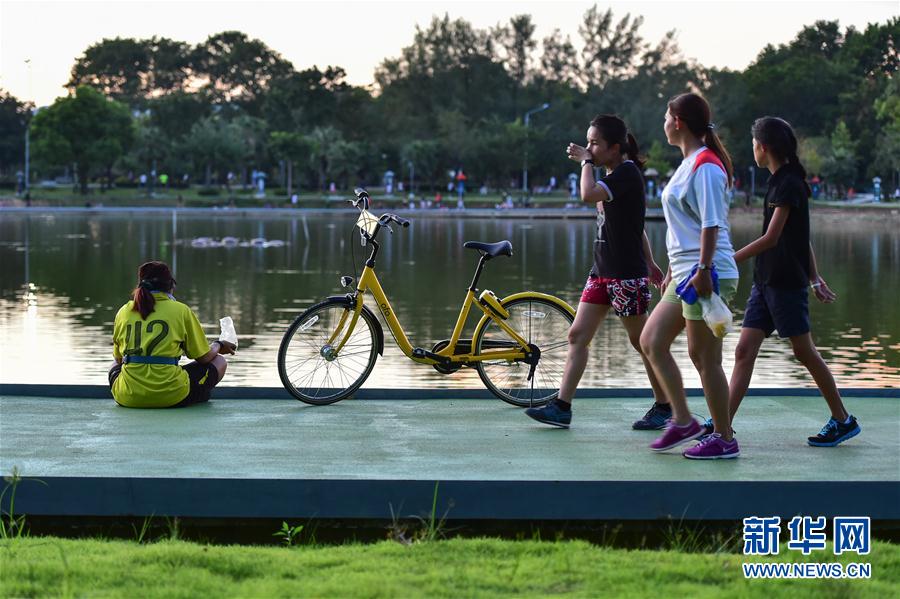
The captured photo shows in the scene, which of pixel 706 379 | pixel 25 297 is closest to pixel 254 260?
pixel 25 297

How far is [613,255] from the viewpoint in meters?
7.46

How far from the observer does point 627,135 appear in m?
7.52

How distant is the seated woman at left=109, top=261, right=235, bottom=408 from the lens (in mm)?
7910

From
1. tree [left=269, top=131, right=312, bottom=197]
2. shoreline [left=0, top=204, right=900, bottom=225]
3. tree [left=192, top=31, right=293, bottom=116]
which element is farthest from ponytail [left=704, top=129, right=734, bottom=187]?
tree [left=192, top=31, right=293, bottom=116]

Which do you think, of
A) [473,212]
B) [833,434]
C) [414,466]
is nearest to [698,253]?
[833,434]

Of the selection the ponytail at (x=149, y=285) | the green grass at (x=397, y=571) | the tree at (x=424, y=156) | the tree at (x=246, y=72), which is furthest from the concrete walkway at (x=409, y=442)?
the tree at (x=246, y=72)

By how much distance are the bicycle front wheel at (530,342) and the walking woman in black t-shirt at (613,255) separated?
85cm

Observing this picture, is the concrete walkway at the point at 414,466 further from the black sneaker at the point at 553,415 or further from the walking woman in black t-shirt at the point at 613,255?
the walking woman in black t-shirt at the point at 613,255

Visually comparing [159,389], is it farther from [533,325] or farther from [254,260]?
[254,260]

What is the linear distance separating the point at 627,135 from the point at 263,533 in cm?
301

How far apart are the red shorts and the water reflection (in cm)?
492

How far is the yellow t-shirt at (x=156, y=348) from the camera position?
26.0 ft

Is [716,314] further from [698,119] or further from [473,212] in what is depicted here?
[473,212]

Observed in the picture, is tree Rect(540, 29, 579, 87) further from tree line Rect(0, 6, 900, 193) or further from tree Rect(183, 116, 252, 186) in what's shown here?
tree Rect(183, 116, 252, 186)
